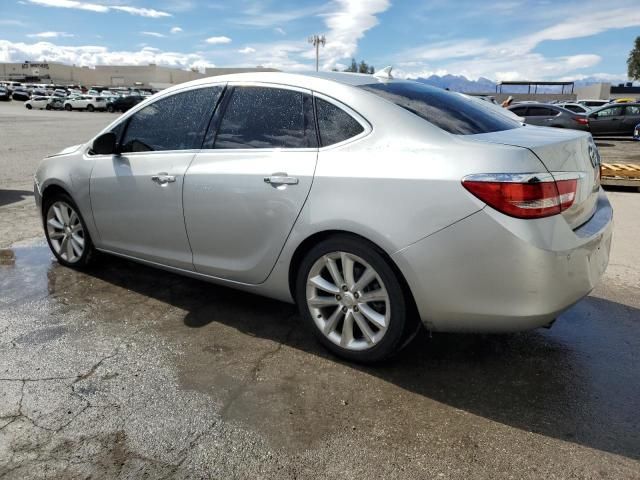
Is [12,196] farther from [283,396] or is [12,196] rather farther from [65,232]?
[283,396]

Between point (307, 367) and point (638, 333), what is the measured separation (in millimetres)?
2276

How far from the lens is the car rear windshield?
9.79 feet

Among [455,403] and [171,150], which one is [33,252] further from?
[455,403]

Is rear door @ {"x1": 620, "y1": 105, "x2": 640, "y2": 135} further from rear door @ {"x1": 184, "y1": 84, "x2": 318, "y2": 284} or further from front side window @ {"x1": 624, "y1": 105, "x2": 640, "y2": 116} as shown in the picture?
rear door @ {"x1": 184, "y1": 84, "x2": 318, "y2": 284}

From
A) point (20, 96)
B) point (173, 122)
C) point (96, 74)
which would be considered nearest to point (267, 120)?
point (173, 122)

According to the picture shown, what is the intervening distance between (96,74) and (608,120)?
126 m

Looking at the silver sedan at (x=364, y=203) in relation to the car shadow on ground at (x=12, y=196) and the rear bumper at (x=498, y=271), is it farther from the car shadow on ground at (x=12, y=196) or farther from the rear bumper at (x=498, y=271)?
the car shadow on ground at (x=12, y=196)

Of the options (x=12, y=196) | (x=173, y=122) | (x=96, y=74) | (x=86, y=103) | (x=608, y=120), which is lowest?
(x=12, y=196)

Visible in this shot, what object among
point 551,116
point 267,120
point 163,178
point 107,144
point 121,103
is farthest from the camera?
point 121,103

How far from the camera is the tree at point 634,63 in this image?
219 feet

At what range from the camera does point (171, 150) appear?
3.79 meters

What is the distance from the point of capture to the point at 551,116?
1805cm

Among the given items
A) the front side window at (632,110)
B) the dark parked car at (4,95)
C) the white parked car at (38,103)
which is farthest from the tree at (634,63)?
the dark parked car at (4,95)

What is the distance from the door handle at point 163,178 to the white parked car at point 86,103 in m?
49.8
